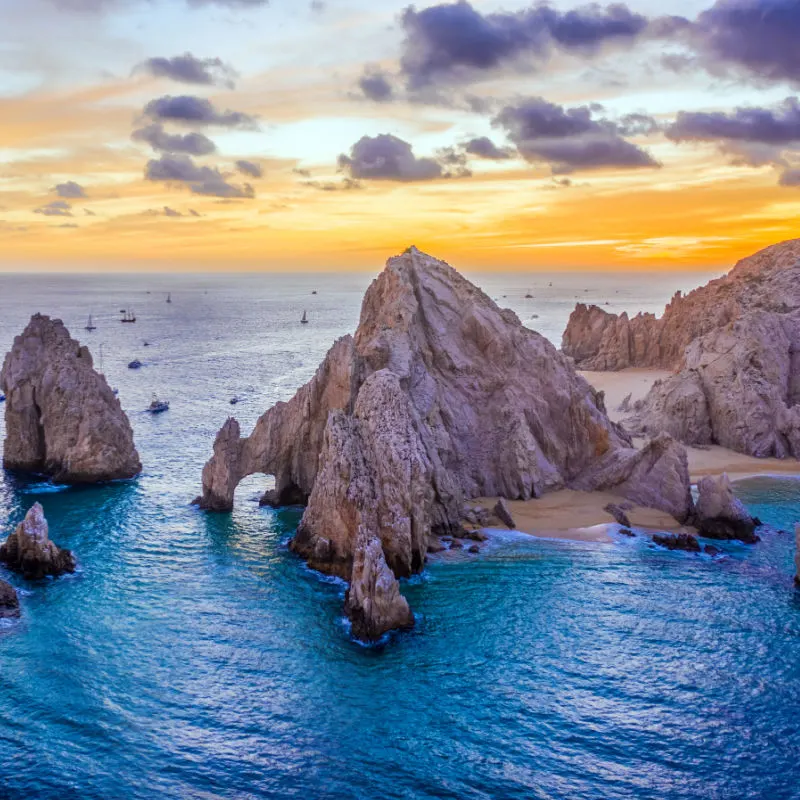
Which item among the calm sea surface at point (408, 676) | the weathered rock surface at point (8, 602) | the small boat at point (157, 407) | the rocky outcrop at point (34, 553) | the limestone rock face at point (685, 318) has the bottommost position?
the calm sea surface at point (408, 676)

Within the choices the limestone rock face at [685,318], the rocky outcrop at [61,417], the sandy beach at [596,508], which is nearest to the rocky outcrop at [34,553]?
the rocky outcrop at [61,417]

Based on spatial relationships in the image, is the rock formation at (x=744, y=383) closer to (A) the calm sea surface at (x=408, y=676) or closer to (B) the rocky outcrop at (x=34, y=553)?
(A) the calm sea surface at (x=408, y=676)

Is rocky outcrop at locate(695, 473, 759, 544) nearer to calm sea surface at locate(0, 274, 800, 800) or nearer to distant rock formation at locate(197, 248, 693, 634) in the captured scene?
calm sea surface at locate(0, 274, 800, 800)

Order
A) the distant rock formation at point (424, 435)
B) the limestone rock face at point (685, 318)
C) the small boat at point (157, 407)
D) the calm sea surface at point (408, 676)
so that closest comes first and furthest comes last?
the calm sea surface at point (408, 676) < the distant rock formation at point (424, 435) < the limestone rock face at point (685, 318) < the small boat at point (157, 407)

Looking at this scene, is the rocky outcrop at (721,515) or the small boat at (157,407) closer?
the rocky outcrop at (721,515)

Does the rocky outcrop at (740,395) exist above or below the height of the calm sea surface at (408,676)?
above

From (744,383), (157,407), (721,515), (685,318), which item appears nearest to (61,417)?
(157,407)

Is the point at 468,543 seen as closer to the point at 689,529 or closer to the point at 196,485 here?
the point at 689,529

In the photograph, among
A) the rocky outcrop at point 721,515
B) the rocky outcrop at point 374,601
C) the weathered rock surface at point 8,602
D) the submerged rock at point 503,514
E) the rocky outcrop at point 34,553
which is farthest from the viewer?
the submerged rock at point 503,514
